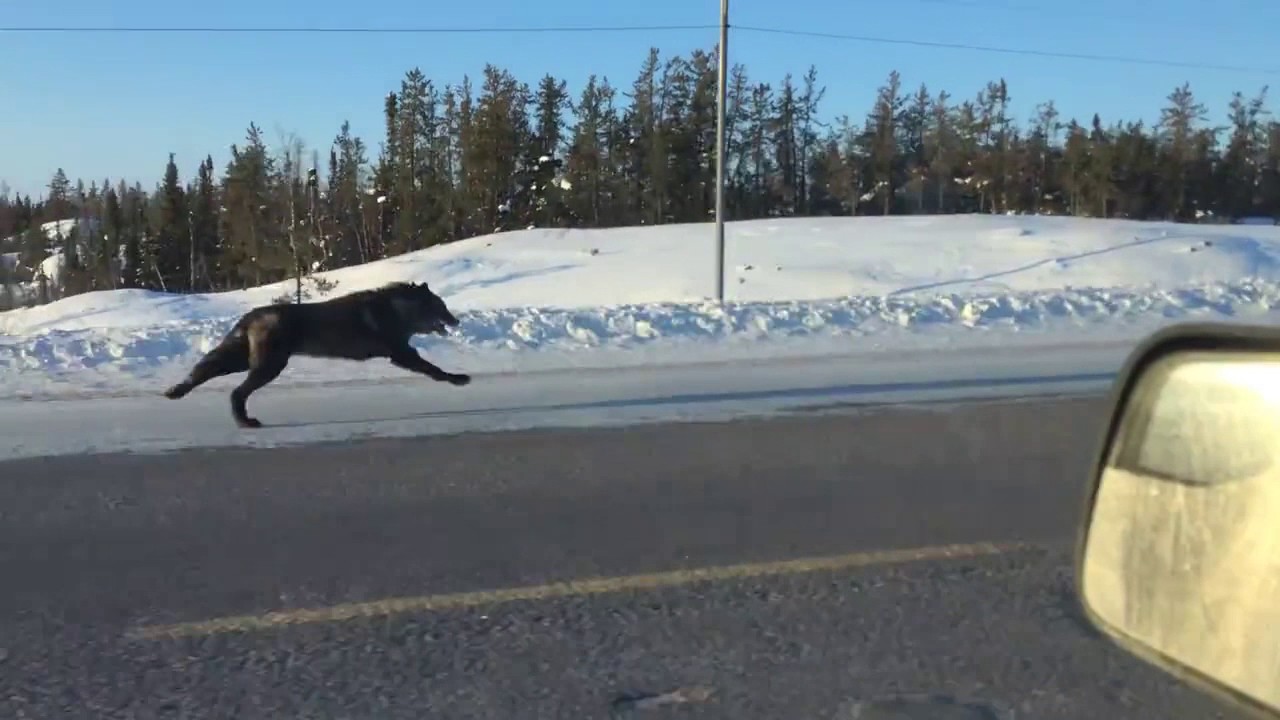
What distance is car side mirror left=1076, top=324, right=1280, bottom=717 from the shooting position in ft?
7.02

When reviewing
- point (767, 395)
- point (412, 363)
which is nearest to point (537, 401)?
point (412, 363)

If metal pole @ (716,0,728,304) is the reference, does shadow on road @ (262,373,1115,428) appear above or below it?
below

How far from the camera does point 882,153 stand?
66.9 meters

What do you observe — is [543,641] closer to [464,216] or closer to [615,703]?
[615,703]

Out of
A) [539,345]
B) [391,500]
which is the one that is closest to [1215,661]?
[391,500]

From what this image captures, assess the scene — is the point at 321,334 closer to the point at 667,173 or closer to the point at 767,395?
the point at 767,395

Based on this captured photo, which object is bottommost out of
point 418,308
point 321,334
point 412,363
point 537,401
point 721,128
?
point 537,401

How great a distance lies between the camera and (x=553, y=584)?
550cm

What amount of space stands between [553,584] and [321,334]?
5307 mm

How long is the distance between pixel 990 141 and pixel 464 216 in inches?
1105

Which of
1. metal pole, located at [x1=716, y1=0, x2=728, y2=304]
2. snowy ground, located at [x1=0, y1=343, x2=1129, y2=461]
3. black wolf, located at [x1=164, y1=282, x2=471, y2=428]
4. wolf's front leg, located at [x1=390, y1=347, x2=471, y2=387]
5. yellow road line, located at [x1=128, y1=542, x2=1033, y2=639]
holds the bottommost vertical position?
yellow road line, located at [x1=128, y1=542, x2=1033, y2=639]

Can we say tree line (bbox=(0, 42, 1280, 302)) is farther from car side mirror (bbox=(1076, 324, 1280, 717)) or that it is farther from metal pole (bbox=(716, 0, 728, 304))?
car side mirror (bbox=(1076, 324, 1280, 717))

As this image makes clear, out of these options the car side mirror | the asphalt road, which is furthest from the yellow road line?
the car side mirror

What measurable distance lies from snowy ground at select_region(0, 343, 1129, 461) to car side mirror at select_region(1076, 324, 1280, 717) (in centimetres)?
756
